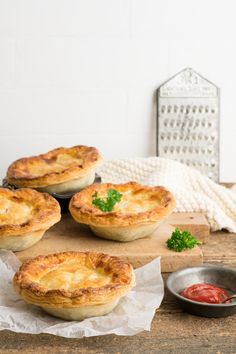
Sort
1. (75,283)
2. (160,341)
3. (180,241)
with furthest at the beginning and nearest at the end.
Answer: (180,241) < (75,283) < (160,341)

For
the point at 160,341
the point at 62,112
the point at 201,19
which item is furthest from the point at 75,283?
the point at 201,19

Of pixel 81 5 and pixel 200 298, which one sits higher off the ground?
pixel 81 5

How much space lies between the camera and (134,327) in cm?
303

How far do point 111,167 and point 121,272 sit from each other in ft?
6.46

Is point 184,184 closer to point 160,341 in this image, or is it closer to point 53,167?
point 53,167

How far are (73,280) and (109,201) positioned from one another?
77 centimetres

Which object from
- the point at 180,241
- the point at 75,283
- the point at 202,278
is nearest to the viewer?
the point at 75,283

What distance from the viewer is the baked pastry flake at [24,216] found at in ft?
11.9

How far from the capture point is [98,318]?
3.07 meters

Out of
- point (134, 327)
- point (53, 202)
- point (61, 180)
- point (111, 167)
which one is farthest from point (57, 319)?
point (111, 167)

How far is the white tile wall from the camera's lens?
5.68 m

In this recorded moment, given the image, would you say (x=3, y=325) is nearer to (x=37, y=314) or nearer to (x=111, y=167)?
(x=37, y=314)

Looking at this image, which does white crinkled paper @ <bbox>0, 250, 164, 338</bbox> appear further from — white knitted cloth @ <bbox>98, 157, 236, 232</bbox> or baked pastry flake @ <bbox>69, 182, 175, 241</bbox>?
white knitted cloth @ <bbox>98, 157, 236, 232</bbox>

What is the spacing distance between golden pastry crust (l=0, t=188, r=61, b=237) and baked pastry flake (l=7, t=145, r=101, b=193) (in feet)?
0.53
